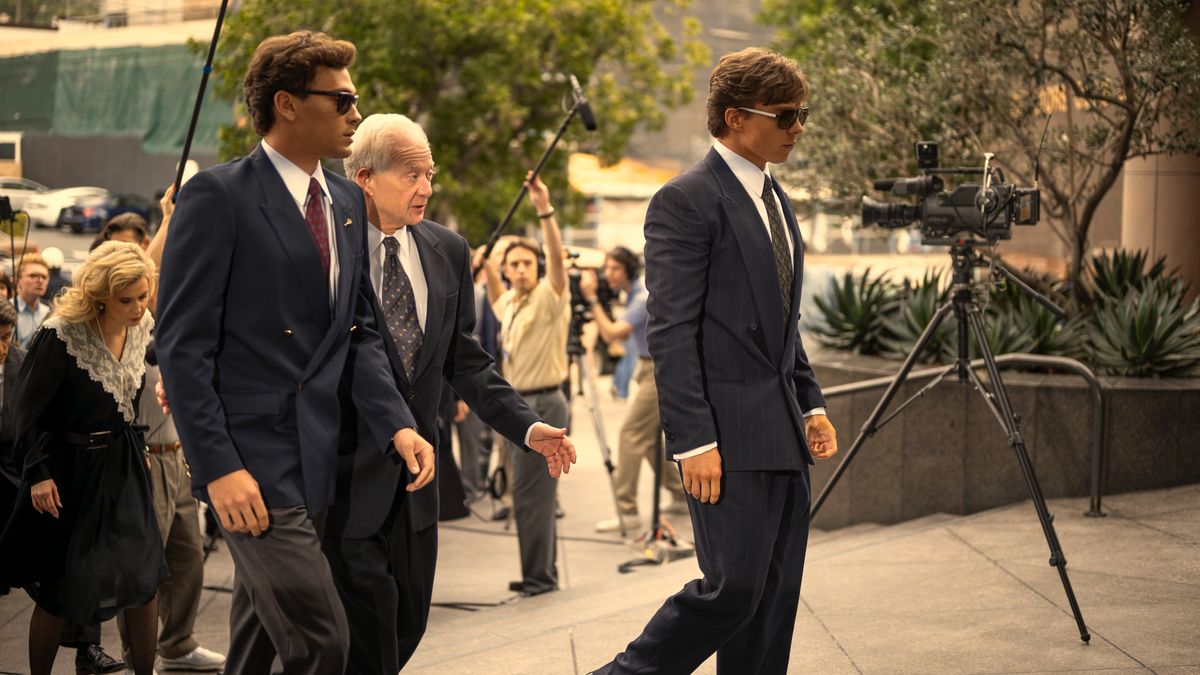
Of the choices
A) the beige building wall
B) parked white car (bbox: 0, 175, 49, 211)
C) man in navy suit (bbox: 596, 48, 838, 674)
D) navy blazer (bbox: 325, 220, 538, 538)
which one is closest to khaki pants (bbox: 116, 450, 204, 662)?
navy blazer (bbox: 325, 220, 538, 538)

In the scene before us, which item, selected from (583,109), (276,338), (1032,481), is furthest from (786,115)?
(583,109)

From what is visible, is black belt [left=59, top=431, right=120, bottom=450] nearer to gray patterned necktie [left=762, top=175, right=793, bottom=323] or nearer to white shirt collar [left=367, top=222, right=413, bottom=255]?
white shirt collar [left=367, top=222, right=413, bottom=255]

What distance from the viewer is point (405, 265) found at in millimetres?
4141

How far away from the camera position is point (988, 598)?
19.9 feet

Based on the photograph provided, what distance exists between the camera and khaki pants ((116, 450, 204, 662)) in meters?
6.23

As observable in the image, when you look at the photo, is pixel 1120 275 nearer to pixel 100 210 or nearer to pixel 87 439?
pixel 87 439

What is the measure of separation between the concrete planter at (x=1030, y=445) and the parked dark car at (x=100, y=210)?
633cm

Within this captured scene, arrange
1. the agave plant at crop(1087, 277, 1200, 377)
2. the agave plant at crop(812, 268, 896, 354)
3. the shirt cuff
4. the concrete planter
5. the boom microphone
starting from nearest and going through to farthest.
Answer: the shirt cuff < the boom microphone < the concrete planter < the agave plant at crop(1087, 277, 1200, 377) < the agave plant at crop(812, 268, 896, 354)

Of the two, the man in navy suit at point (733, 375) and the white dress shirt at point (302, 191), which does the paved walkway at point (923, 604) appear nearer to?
the man in navy suit at point (733, 375)

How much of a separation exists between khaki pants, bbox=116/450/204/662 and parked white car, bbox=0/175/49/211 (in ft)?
20.5

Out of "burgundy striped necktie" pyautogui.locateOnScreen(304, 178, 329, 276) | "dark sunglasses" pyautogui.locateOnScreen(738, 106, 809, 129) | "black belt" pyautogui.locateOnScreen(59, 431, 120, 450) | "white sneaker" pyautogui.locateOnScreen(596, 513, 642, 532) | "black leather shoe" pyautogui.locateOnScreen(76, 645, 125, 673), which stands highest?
"dark sunglasses" pyautogui.locateOnScreen(738, 106, 809, 129)

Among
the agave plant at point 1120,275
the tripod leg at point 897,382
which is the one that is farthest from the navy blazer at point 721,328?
the agave plant at point 1120,275

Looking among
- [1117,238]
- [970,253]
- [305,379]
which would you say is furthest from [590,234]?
[305,379]

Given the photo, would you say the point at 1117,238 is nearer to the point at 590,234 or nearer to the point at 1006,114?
the point at 1006,114
